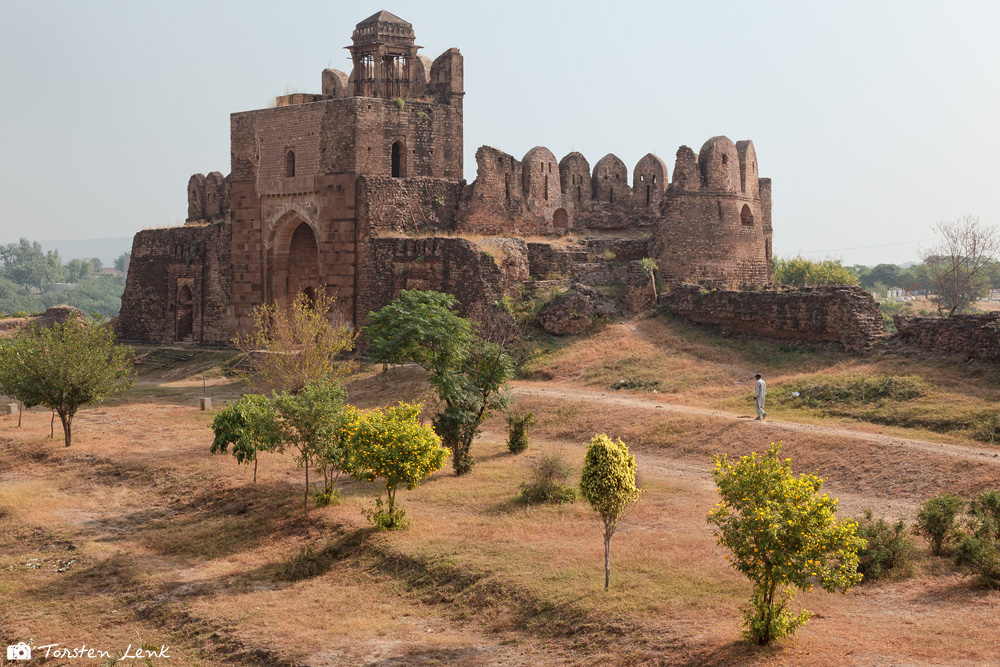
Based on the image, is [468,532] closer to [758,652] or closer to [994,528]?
[758,652]

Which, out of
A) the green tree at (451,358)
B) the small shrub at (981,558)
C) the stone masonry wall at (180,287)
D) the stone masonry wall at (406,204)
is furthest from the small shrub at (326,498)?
the stone masonry wall at (180,287)

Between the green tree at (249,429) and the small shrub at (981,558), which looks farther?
the green tree at (249,429)

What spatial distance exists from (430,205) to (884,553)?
17.5 metres

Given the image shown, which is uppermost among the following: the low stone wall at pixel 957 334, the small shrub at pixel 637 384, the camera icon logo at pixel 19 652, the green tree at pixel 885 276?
the green tree at pixel 885 276

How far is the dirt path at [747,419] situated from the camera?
42.5ft

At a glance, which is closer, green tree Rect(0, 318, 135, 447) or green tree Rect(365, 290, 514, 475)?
green tree Rect(365, 290, 514, 475)

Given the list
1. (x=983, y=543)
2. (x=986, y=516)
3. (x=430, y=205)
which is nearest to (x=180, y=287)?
(x=430, y=205)

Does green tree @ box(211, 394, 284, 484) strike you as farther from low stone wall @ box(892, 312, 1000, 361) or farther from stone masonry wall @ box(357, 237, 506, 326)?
low stone wall @ box(892, 312, 1000, 361)

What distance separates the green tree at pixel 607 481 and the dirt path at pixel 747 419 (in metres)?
5.29

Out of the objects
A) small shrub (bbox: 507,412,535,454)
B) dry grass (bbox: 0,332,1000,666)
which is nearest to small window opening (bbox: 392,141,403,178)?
dry grass (bbox: 0,332,1000,666)

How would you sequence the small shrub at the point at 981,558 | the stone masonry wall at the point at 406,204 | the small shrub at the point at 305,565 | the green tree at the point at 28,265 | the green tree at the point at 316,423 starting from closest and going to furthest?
1. the small shrub at the point at 981,558
2. the small shrub at the point at 305,565
3. the green tree at the point at 316,423
4. the stone masonry wall at the point at 406,204
5. the green tree at the point at 28,265

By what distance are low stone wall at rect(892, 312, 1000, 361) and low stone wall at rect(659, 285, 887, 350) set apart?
2.66 feet

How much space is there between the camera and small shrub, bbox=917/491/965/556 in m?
10.2
